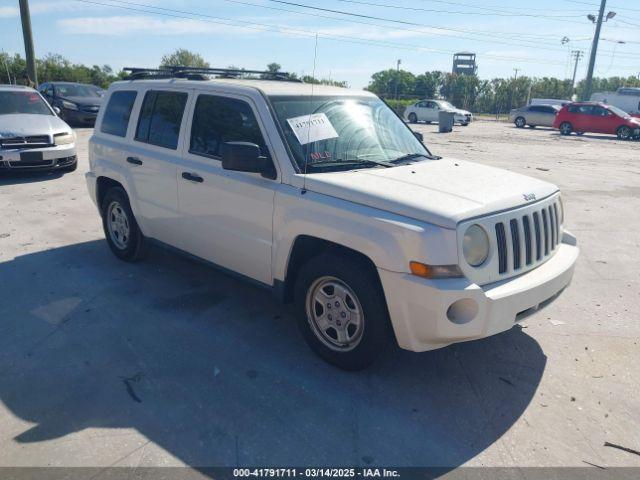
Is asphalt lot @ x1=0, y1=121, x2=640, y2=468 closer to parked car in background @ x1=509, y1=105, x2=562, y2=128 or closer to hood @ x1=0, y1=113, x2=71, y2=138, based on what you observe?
hood @ x1=0, y1=113, x2=71, y2=138

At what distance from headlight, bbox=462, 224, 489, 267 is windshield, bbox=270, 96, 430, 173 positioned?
1125mm

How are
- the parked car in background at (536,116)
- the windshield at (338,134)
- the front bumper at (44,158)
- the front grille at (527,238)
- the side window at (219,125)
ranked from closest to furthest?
the front grille at (527,238)
the windshield at (338,134)
the side window at (219,125)
the front bumper at (44,158)
the parked car in background at (536,116)

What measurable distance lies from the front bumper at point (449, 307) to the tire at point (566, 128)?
1111 inches

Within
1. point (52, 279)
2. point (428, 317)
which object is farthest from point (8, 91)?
point (428, 317)

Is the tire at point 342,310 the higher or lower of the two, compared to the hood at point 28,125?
lower

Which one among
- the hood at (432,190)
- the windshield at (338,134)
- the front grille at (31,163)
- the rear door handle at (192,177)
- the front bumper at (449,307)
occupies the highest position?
the windshield at (338,134)

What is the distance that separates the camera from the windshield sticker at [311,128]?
4.05 meters

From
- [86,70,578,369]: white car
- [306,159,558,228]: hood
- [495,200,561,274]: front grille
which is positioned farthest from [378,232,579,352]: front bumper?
[306,159,558,228]: hood

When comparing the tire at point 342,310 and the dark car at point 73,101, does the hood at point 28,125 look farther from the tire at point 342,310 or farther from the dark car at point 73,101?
the dark car at point 73,101

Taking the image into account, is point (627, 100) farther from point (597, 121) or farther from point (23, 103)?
point (23, 103)

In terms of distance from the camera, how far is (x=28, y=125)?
1024 centimetres

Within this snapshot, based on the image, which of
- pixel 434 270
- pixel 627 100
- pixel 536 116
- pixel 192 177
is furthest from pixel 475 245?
→ pixel 627 100

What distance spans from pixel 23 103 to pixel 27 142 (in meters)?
1.56

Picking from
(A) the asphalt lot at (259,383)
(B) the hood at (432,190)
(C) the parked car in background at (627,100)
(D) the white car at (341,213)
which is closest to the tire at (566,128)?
(C) the parked car in background at (627,100)
